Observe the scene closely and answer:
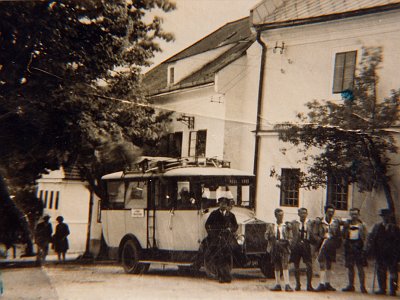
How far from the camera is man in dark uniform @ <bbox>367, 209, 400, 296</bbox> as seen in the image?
142 centimetres

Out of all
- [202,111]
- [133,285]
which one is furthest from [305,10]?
[133,285]

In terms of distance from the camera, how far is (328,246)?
1.58 m

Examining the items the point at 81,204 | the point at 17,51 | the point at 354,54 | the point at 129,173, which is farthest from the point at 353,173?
the point at 17,51

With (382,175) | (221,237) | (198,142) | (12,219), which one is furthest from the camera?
(12,219)

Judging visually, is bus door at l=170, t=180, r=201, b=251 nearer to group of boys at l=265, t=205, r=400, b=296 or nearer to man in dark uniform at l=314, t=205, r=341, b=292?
group of boys at l=265, t=205, r=400, b=296

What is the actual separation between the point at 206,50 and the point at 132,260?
2.72 ft

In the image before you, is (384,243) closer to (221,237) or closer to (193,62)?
(221,237)

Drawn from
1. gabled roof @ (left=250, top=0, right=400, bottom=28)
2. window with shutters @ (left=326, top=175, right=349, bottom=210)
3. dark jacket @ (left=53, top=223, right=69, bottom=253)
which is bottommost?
dark jacket @ (left=53, top=223, right=69, bottom=253)

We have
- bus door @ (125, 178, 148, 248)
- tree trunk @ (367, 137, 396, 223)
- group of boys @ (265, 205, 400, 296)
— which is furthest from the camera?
bus door @ (125, 178, 148, 248)

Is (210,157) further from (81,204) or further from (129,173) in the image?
(81,204)

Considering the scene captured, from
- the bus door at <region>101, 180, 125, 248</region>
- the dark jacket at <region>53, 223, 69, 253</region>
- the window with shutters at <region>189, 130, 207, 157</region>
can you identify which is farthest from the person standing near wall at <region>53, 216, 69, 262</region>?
the window with shutters at <region>189, 130, 207, 157</region>

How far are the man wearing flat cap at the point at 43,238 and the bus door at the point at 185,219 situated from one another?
1.55ft

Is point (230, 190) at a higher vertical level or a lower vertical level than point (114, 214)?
higher

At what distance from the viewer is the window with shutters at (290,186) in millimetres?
1481
